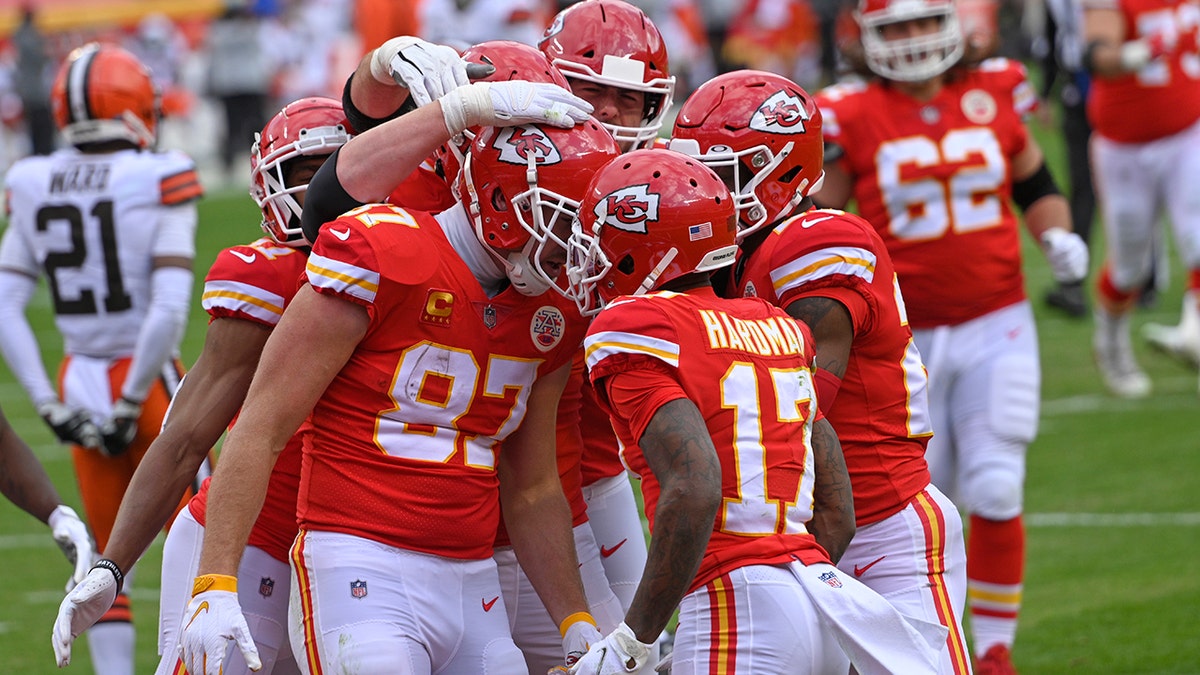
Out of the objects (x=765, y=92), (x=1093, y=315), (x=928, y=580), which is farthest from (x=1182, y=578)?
(x=1093, y=315)

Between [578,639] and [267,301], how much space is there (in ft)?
3.28

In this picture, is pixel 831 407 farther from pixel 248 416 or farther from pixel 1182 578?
pixel 1182 578

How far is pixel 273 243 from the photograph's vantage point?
3.80 meters

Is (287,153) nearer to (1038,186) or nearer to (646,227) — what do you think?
(646,227)

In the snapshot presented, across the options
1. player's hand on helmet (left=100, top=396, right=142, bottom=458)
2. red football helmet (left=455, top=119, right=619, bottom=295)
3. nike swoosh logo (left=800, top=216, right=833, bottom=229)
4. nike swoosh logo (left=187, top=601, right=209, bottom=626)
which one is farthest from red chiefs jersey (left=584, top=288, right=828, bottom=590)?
player's hand on helmet (left=100, top=396, right=142, bottom=458)

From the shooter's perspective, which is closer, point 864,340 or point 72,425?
point 864,340

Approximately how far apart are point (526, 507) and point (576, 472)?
42cm

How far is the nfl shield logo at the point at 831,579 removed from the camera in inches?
124

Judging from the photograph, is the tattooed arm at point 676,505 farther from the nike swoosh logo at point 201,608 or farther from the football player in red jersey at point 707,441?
the nike swoosh logo at point 201,608

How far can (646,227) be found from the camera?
322cm

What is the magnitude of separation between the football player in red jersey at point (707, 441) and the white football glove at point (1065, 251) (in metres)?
2.83

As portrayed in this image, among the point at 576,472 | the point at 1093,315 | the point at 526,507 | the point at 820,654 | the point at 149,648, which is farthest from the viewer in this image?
the point at 1093,315

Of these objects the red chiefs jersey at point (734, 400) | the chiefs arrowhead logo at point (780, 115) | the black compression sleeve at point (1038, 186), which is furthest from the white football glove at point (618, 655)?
the black compression sleeve at point (1038, 186)

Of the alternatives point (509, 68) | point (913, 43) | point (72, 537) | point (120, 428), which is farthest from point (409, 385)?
point (913, 43)
